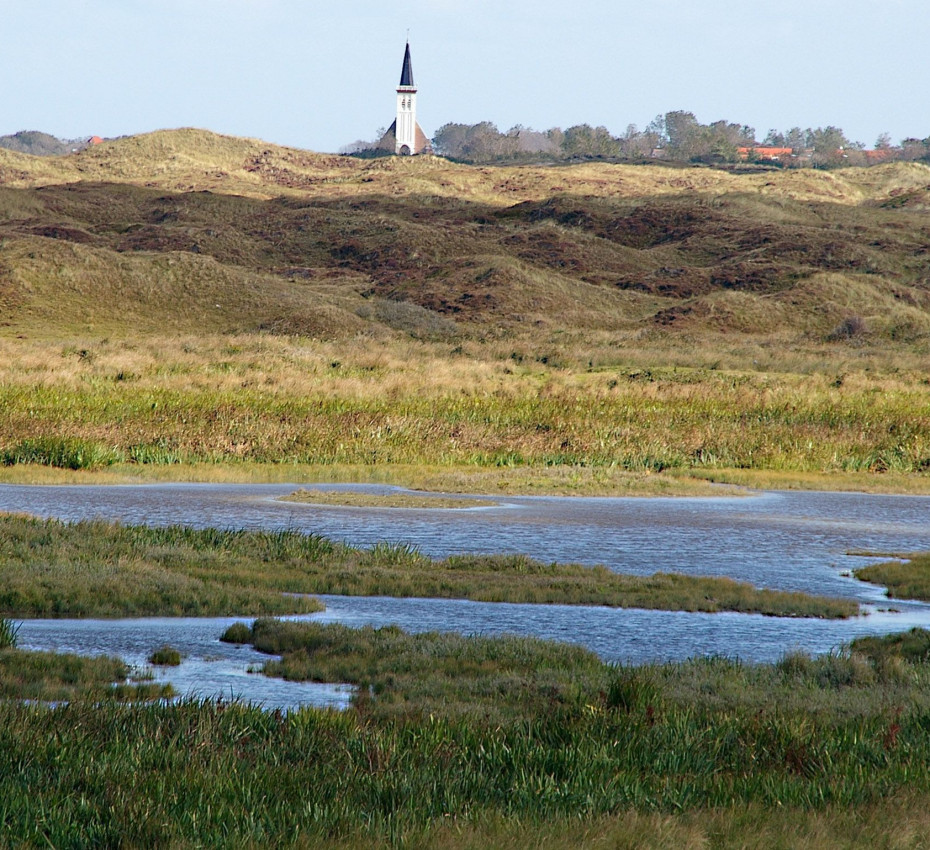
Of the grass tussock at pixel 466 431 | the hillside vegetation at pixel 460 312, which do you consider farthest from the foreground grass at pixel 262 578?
the hillside vegetation at pixel 460 312

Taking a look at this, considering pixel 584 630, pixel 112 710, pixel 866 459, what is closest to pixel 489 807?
pixel 112 710

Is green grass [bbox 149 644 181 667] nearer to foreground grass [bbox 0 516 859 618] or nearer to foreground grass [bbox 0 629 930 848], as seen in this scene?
foreground grass [bbox 0 629 930 848]

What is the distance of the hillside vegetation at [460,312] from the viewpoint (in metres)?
33.6

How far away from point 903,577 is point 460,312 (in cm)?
7444

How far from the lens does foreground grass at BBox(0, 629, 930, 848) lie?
520 centimetres

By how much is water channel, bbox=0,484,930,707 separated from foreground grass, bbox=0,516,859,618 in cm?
45

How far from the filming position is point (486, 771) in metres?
6.29

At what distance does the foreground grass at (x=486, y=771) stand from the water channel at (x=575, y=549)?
6.46 ft

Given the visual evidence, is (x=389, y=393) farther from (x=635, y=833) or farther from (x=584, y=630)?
(x=635, y=833)

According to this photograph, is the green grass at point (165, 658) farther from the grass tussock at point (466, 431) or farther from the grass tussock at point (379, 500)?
the grass tussock at point (466, 431)

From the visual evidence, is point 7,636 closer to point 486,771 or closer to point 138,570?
point 138,570

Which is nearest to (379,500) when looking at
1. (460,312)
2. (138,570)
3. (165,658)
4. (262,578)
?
(262,578)

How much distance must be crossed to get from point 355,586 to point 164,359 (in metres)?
43.8

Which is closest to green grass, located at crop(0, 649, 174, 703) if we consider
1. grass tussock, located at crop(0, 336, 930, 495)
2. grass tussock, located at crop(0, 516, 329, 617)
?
grass tussock, located at crop(0, 516, 329, 617)
